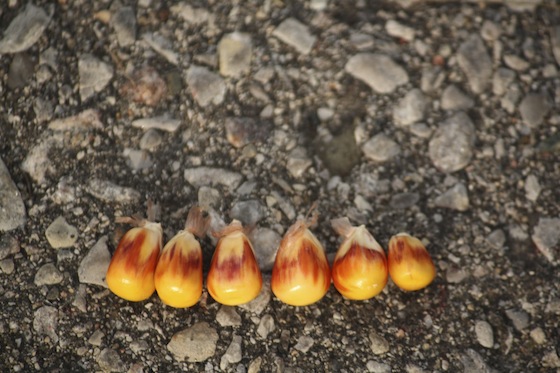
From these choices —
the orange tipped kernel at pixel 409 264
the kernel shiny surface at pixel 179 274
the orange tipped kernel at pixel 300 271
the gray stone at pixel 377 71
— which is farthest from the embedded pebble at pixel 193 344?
the gray stone at pixel 377 71

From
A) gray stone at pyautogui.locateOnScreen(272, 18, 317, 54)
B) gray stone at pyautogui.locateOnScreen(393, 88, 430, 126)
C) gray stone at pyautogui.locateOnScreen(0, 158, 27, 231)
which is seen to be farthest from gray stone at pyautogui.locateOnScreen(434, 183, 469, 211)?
gray stone at pyautogui.locateOnScreen(0, 158, 27, 231)

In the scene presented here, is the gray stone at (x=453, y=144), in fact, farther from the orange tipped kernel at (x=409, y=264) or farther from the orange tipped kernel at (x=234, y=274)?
the orange tipped kernel at (x=234, y=274)

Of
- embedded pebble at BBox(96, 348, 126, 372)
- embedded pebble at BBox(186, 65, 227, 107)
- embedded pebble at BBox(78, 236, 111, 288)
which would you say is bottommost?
embedded pebble at BBox(96, 348, 126, 372)

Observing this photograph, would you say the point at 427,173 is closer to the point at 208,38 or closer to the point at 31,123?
the point at 208,38

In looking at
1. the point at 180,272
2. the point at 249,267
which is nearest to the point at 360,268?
the point at 249,267

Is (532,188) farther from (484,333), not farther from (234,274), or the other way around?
(234,274)

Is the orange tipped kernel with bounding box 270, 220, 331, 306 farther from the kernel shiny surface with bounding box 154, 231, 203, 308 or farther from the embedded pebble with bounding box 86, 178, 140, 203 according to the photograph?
the embedded pebble with bounding box 86, 178, 140, 203
